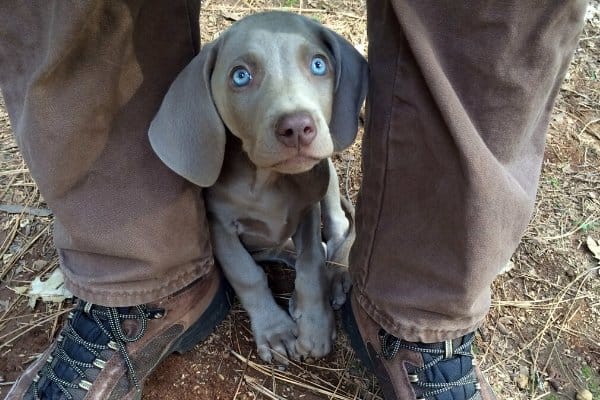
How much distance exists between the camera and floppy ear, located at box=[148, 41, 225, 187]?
174 cm

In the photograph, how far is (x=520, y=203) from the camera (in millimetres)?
1597

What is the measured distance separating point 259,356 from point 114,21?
124 cm

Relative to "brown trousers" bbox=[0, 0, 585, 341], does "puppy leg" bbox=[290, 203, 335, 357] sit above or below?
below

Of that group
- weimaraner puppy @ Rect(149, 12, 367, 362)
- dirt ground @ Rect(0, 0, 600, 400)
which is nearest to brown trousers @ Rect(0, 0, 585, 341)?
weimaraner puppy @ Rect(149, 12, 367, 362)

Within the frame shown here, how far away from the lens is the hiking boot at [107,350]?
2.00 meters

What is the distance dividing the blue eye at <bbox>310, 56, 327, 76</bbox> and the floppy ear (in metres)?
0.28

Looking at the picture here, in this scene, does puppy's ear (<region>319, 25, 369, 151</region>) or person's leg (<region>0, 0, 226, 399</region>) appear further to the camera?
puppy's ear (<region>319, 25, 369, 151</region>)

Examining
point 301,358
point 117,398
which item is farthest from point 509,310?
point 117,398

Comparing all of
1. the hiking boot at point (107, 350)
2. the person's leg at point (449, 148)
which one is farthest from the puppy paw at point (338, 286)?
the hiking boot at point (107, 350)

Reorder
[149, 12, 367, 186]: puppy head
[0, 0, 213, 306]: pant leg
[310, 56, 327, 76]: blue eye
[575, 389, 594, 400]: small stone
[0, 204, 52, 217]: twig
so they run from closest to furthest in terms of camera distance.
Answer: [0, 0, 213, 306]: pant leg
[149, 12, 367, 186]: puppy head
[310, 56, 327, 76]: blue eye
[575, 389, 594, 400]: small stone
[0, 204, 52, 217]: twig

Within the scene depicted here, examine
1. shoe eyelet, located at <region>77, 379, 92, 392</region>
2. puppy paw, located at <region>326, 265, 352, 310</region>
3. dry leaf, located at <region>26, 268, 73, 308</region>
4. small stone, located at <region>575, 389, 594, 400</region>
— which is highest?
puppy paw, located at <region>326, 265, 352, 310</region>

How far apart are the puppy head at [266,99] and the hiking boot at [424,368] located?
24.6 inches

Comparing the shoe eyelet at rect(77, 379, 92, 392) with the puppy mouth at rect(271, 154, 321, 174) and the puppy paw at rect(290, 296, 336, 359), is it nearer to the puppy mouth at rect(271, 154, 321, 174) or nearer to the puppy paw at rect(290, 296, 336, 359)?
the puppy paw at rect(290, 296, 336, 359)

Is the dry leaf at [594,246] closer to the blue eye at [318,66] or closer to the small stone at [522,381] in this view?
the small stone at [522,381]
